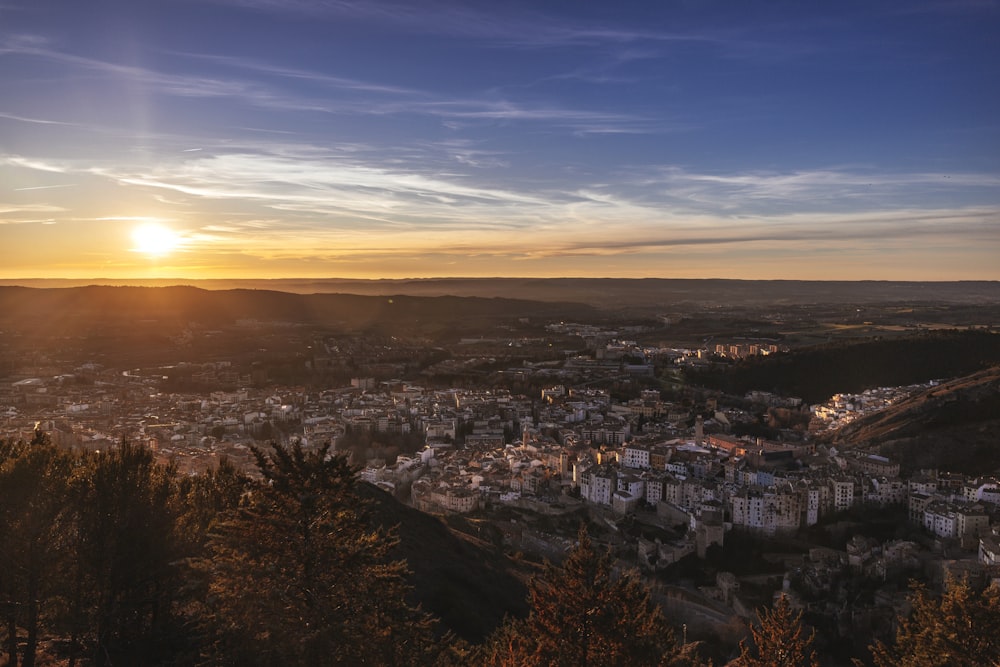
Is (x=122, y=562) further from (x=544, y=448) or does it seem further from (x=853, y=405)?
(x=853, y=405)

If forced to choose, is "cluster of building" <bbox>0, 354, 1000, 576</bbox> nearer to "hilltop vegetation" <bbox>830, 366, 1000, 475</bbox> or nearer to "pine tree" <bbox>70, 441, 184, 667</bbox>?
"hilltop vegetation" <bbox>830, 366, 1000, 475</bbox>


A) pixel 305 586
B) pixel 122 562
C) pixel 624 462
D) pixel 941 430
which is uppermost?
pixel 305 586

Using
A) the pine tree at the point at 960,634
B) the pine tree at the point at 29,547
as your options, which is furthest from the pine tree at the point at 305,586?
the pine tree at the point at 960,634

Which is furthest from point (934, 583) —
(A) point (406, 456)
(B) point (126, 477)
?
(A) point (406, 456)

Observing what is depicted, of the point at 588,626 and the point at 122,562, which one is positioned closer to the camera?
the point at 588,626

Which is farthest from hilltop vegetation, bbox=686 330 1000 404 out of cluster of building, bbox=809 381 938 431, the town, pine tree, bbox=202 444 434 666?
pine tree, bbox=202 444 434 666

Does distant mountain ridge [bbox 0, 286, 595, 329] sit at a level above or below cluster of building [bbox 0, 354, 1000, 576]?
above

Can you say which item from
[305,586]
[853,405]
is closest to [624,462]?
[853,405]
